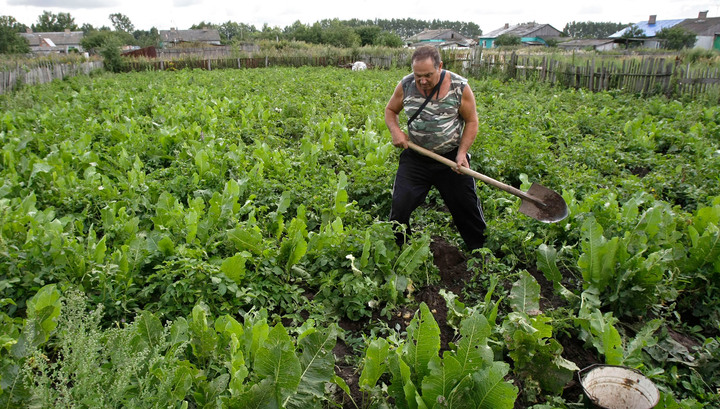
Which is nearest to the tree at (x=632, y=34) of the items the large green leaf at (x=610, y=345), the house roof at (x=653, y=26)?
the house roof at (x=653, y=26)

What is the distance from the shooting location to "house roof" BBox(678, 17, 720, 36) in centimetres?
5700

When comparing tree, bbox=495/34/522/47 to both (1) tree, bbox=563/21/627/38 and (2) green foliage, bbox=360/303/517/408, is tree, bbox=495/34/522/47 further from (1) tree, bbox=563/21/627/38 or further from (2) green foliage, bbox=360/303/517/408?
(2) green foliage, bbox=360/303/517/408

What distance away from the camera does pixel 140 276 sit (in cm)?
345

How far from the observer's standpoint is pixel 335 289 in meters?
3.70

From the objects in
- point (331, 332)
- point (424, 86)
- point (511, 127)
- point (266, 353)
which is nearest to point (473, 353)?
point (331, 332)

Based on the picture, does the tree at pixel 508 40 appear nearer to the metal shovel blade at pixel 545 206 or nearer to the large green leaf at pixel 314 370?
the metal shovel blade at pixel 545 206

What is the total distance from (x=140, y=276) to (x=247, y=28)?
331 feet

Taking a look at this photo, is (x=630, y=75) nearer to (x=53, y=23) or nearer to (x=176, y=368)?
(x=176, y=368)

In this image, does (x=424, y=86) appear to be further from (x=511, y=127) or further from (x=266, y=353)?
(x=511, y=127)

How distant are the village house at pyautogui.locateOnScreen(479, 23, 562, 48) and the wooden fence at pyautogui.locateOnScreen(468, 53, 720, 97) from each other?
61.8m

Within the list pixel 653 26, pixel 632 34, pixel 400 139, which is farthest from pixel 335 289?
pixel 653 26

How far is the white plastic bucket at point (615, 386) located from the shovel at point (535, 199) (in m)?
1.74

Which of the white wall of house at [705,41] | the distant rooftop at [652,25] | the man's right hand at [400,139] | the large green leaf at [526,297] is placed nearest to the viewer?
the large green leaf at [526,297]

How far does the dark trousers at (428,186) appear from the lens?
424 cm
